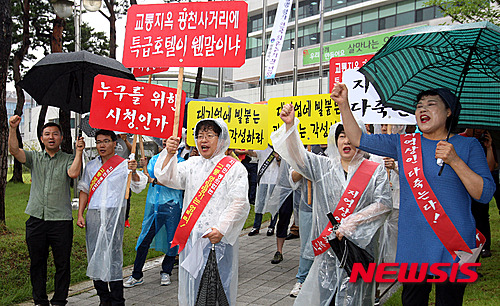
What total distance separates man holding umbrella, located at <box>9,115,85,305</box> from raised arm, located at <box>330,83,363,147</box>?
290 cm

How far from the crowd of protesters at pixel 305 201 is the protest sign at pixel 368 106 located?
53cm

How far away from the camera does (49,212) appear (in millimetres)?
4836

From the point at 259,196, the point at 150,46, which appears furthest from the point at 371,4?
the point at 150,46

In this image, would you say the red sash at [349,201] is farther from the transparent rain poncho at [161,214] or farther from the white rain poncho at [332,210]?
the transparent rain poncho at [161,214]

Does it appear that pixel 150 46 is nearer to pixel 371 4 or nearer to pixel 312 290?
pixel 312 290

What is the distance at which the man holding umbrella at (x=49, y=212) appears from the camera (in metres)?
4.84

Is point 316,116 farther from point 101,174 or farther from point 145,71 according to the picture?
point 101,174

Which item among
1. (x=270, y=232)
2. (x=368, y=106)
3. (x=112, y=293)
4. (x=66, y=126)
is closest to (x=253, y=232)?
(x=270, y=232)

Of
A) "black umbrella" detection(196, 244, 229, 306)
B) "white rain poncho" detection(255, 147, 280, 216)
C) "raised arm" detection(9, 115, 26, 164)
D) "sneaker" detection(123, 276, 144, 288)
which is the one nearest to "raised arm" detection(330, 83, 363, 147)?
"black umbrella" detection(196, 244, 229, 306)

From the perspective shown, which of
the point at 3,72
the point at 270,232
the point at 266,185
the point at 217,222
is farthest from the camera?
the point at 270,232

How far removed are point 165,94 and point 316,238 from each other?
202 cm

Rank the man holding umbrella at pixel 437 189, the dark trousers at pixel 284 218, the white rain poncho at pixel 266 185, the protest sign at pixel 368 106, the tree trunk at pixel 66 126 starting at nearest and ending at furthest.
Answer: the man holding umbrella at pixel 437 189 → the protest sign at pixel 368 106 → the dark trousers at pixel 284 218 → the white rain poncho at pixel 266 185 → the tree trunk at pixel 66 126

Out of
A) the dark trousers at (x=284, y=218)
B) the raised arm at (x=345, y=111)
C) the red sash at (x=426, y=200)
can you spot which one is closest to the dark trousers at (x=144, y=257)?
the dark trousers at (x=284, y=218)

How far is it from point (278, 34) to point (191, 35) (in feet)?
48.2
